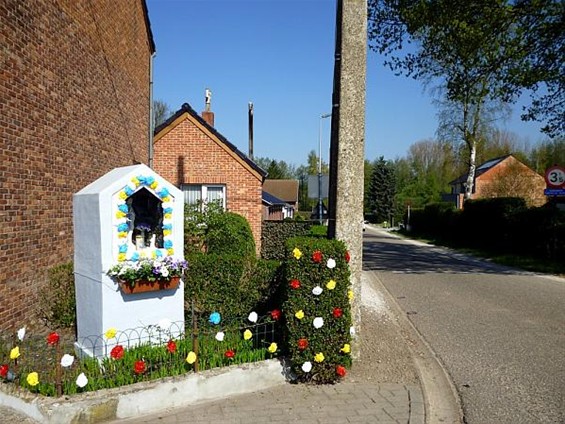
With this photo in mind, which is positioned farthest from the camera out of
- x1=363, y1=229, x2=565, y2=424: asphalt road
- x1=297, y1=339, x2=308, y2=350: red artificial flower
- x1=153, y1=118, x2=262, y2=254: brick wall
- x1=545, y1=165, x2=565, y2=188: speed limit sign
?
x1=153, y1=118, x2=262, y2=254: brick wall

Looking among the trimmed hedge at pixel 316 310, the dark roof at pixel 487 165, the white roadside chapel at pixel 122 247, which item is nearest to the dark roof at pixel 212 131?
the white roadside chapel at pixel 122 247

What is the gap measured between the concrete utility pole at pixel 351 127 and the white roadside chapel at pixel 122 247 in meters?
2.18

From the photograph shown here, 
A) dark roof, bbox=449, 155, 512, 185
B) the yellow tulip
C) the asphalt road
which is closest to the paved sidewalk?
the yellow tulip

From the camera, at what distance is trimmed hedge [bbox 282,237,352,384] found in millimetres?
4844

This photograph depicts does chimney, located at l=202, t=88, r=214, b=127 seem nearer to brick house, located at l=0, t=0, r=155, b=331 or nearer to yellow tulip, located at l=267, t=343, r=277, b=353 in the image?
brick house, located at l=0, t=0, r=155, b=331

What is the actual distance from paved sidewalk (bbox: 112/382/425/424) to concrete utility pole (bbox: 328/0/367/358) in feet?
3.27

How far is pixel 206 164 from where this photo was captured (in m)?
17.0

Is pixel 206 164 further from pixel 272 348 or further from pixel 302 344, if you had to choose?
pixel 302 344

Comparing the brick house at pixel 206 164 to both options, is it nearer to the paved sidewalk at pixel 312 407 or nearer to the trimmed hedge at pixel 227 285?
the trimmed hedge at pixel 227 285

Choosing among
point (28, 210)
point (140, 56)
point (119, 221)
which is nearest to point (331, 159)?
point (119, 221)

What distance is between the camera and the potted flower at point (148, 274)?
5348 millimetres

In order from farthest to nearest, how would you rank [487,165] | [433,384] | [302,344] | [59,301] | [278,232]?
[487,165], [278,232], [59,301], [433,384], [302,344]

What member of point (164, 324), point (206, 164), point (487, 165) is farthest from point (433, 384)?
point (487, 165)

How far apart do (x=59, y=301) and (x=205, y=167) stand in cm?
1038
